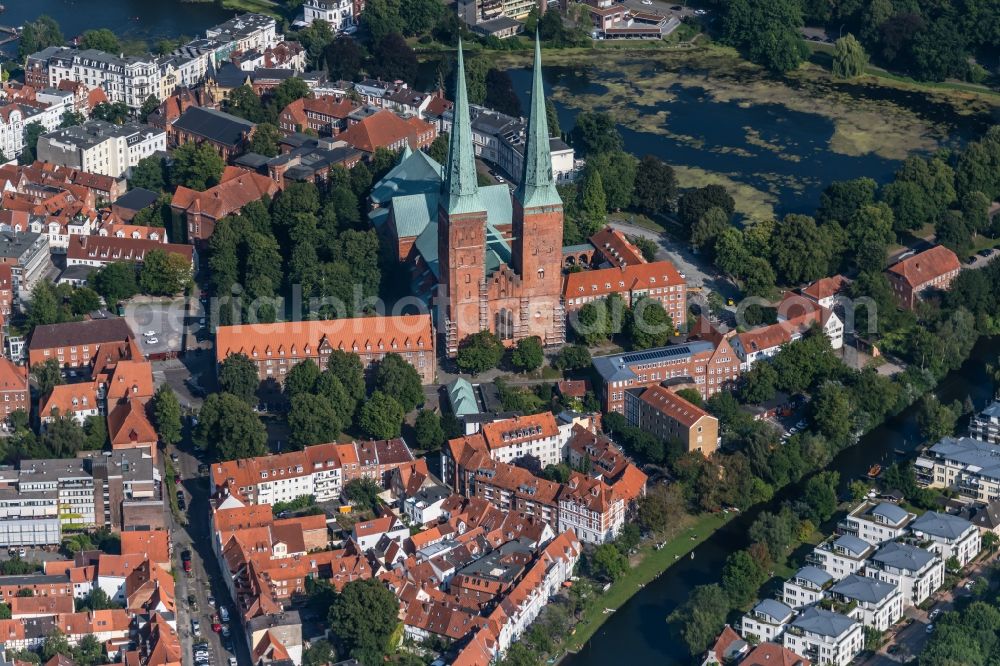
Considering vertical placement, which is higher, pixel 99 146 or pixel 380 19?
pixel 99 146

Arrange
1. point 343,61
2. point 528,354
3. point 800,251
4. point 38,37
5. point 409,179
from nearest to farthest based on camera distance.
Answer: point 528,354, point 800,251, point 409,179, point 343,61, point 38,37

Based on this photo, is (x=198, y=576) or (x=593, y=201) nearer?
(x=198, y=576)

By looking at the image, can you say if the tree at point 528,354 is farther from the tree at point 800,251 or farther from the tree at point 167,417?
the tree at point 167,417

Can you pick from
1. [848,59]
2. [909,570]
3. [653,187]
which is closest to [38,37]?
[653,187]

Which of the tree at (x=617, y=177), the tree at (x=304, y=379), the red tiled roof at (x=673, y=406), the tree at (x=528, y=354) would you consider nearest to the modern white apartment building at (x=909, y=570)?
the red tiled roof at (x=673, y=406)

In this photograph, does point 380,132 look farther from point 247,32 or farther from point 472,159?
point 247,32

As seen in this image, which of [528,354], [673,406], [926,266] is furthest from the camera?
[926,266]
